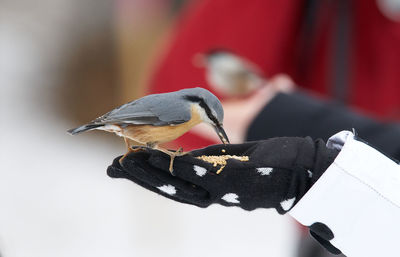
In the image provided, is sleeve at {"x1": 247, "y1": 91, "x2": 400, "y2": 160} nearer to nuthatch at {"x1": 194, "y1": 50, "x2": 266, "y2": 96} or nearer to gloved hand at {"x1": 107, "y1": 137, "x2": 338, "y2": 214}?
nuthatch at {"x1": 194, "y1": 50, "x2": 266, "y2": 96}

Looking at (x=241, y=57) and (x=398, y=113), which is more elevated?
(x=241, y=57)

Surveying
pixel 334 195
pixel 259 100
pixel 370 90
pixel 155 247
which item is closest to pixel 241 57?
pixel 259 100

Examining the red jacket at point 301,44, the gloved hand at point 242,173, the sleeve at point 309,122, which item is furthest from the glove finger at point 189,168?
the red jacket at point 301,44

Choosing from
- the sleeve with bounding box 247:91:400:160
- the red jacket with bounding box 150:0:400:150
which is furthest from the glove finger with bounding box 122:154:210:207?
the red jacket with bounding box 150:0:400:150

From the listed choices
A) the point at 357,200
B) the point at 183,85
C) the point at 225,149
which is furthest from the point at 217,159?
the point at 183,85

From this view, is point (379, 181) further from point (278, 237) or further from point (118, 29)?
point (278, 237)

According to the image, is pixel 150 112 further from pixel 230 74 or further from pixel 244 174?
pixel 230 74

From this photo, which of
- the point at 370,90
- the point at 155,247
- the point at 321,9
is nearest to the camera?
the point at 321,9
